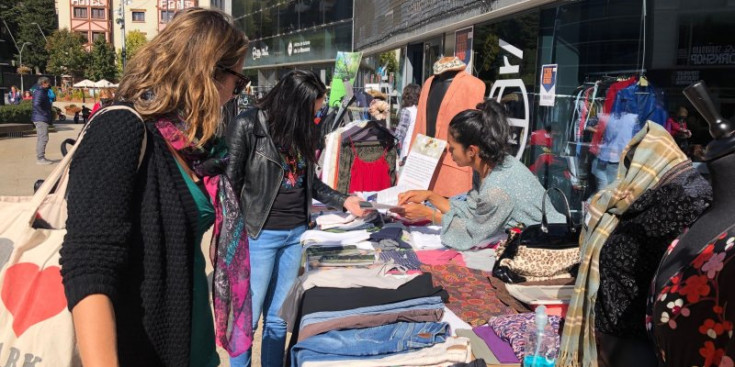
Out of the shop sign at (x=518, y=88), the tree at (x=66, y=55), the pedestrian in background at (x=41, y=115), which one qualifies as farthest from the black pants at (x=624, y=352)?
the tree at (x=66, y=55)

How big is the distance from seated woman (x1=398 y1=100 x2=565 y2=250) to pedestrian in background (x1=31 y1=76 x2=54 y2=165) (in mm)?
12563

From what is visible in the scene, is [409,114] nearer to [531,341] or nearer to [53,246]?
[531,341]

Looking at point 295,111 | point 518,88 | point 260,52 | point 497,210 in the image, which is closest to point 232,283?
point 295,111

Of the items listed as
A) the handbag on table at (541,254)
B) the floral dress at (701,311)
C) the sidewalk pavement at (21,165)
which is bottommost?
the sidewalk pavement at (21,165)

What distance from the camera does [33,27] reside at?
6562 cm

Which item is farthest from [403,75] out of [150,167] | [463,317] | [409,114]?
[150,167]

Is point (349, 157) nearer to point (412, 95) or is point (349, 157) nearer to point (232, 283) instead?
point (412, 95)

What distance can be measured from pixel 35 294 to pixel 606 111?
4.98 meters

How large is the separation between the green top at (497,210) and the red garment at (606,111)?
7.34 feet

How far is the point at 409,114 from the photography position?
8719 mm

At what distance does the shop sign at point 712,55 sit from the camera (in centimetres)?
400

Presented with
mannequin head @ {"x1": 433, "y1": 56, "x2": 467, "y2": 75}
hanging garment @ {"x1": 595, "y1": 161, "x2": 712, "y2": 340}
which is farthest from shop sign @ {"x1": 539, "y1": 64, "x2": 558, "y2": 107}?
hanging garment @ {"x1": 595, "y1": 161, "x2": 712, "y2": 340}

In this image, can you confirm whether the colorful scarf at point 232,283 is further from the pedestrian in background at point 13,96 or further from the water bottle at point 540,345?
the pedestrian in background at point 13,96

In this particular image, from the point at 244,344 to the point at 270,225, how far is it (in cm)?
147
